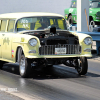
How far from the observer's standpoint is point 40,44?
9.12 m

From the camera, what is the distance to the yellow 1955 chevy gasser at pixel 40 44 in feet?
29.5

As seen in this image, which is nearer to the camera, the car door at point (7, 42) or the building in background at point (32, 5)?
the car door at point (7, 42)

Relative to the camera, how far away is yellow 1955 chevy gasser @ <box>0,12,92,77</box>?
8.98 metres

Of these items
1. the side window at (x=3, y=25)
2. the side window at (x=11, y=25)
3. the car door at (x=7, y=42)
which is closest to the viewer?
the car door at (x=7, y=42)

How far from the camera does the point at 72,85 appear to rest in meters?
8.11

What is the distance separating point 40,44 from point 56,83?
1273 mm

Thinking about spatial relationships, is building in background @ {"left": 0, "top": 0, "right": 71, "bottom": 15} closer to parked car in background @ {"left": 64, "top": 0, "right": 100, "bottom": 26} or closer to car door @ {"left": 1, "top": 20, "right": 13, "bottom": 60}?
parked car in background @ {"left": 64, "top": 0, "right": 100, "bottom": 26}

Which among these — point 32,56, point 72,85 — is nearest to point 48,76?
point 32,56

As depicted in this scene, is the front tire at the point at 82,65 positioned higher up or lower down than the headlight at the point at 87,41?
lower down

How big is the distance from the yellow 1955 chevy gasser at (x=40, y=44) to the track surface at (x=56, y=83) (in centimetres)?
35

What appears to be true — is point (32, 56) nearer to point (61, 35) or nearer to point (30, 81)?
point (30, 81)

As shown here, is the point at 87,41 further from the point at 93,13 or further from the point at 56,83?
the point at 93,13

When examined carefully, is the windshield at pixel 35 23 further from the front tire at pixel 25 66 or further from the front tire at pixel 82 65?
the front tire at pixel 82 65

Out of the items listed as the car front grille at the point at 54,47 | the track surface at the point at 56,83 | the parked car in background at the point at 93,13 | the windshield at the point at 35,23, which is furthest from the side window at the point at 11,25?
the parked car in background at the point at 93,13
